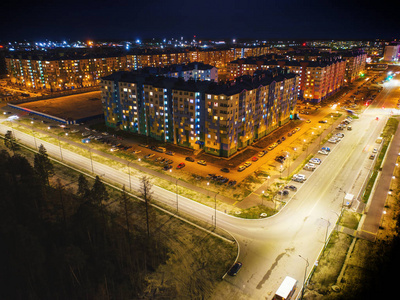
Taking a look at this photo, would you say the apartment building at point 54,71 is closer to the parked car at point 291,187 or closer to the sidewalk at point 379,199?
the parked car at point 291,187

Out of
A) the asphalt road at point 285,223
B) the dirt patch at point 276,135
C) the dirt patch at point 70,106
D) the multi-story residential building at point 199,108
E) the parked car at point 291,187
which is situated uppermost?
the multi-story residential building at point 199,108

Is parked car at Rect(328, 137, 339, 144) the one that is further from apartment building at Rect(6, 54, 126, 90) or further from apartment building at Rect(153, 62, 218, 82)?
apartment building at Rect(6, 54, 126, 90)

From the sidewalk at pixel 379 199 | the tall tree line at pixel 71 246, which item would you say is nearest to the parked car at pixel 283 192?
the sidewalk at pixel 379 199

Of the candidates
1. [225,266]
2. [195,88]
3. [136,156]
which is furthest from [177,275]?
[195,88]

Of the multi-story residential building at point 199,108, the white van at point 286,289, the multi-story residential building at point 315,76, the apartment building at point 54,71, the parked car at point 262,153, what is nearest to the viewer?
the white van at point 286,289

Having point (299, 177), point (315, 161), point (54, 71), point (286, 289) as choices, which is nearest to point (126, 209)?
point (286, 289)

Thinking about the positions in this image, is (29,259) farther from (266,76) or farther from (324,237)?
(266,76)

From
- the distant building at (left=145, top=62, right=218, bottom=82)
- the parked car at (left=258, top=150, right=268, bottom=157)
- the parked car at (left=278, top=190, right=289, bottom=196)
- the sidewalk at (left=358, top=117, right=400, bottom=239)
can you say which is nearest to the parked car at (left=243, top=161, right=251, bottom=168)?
the parked car at (left=258, top=150, right=268, bottom=157)

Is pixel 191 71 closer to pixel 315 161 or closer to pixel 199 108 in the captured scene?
pixel 199 108
